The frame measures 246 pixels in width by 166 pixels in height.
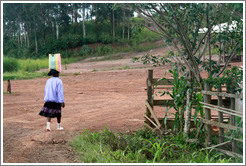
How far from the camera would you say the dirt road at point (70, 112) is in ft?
17.3

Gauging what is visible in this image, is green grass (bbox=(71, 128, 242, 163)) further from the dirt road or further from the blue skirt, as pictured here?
the blue skirt

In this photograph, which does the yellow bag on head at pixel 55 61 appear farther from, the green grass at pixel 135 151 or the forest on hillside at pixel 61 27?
the forest on hillside at pixel 61 27

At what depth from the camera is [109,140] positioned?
571 cm

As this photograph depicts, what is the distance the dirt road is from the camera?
5277mm

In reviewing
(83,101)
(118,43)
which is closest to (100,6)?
(118,43)

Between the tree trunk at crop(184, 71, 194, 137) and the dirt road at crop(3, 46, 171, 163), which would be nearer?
the dirt road at crop(3, 46, 171, 163)

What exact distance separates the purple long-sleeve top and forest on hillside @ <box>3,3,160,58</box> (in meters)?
24.5

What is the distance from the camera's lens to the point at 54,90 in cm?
588

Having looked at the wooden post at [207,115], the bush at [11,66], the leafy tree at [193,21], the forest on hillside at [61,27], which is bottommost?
the wooden post at [207,115]

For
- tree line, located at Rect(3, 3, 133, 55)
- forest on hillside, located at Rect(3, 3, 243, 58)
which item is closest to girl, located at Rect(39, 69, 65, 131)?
forest on hillside, located at Rect(3, 3, 243, 58)

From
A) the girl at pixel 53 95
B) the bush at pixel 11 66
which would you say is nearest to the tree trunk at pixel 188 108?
the girl at pixel 53 95

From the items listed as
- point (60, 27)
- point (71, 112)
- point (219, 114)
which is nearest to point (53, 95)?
point (219, 114)

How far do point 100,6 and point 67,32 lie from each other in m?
4.89

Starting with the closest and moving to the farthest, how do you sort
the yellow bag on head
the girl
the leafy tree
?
the leafy tree, the yellow bag on head, the girl
